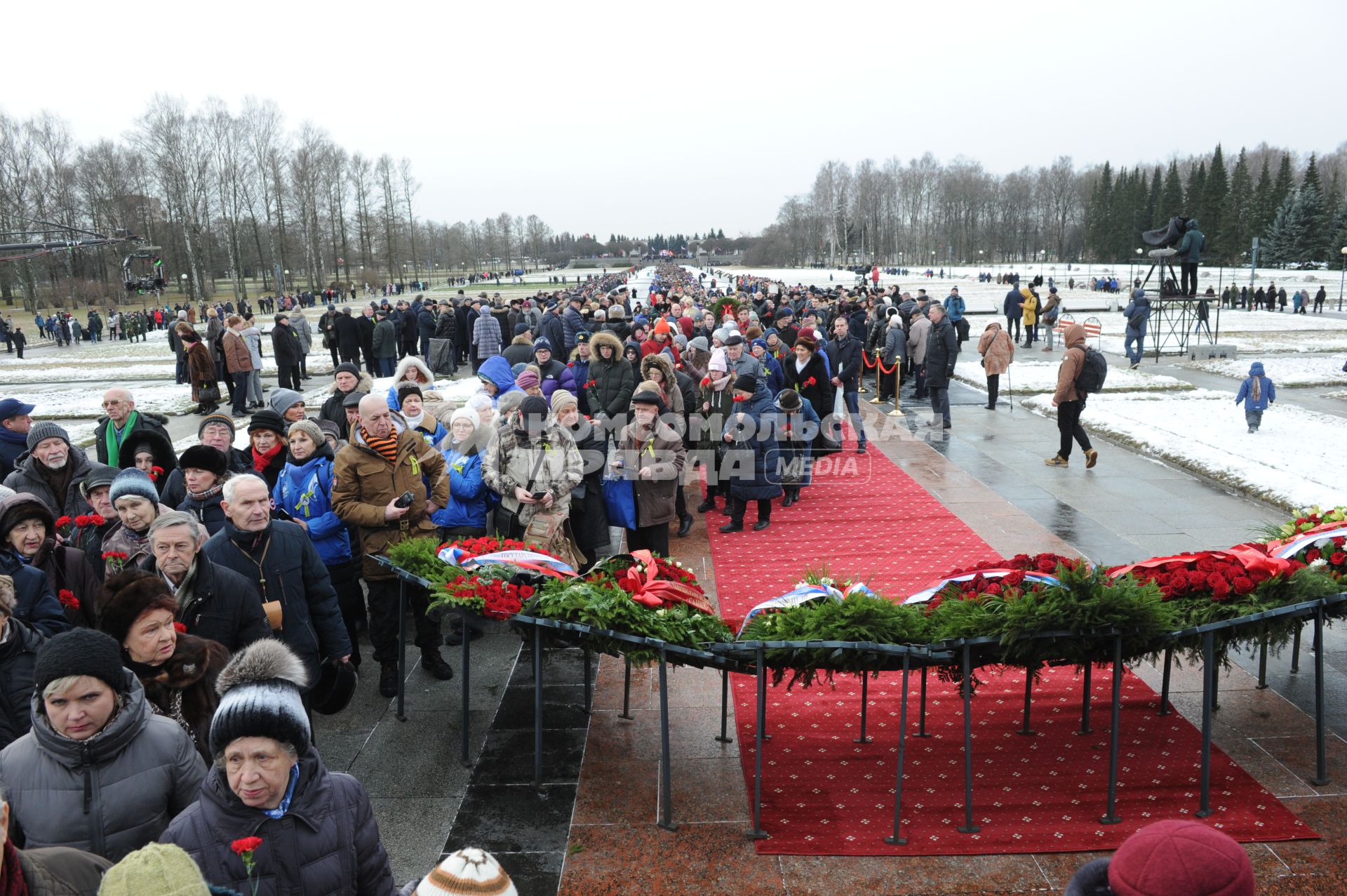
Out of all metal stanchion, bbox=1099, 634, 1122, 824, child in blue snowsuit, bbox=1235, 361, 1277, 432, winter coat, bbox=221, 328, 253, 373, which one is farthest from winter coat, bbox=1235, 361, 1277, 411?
winter coat, bbox=221, 328, 253, 373

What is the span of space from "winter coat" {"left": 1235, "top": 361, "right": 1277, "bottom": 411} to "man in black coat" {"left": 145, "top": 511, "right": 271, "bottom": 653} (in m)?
13.9

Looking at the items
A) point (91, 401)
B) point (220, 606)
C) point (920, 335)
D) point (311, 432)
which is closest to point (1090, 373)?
point (920, 335)

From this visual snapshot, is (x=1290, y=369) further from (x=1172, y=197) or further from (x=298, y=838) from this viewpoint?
(x=1172, y=197)

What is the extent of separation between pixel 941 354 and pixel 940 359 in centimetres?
9

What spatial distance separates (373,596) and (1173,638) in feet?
15.0

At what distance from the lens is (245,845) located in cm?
237

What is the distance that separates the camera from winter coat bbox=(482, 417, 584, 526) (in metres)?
6.45

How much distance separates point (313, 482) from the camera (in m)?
5.86

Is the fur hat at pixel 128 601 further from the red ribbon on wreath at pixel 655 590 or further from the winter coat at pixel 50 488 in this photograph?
the winter coat at pixel 50 488

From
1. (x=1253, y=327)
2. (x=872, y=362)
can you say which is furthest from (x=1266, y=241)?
(x=872, y=362)

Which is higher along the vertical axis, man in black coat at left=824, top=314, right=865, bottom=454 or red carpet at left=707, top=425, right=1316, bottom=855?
man in black coat at left=824, top=314, right=865, bottom=454

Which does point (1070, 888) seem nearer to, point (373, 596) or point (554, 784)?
point (554, 784)

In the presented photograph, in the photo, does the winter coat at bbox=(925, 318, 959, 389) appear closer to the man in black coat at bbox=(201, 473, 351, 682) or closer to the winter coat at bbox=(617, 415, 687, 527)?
the winter coat at bbox=(617, 415, 687, 527)

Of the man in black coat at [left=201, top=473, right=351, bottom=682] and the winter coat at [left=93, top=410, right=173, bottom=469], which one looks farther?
the winter coat at [left=93, top=410, right=173, bottom=469]
